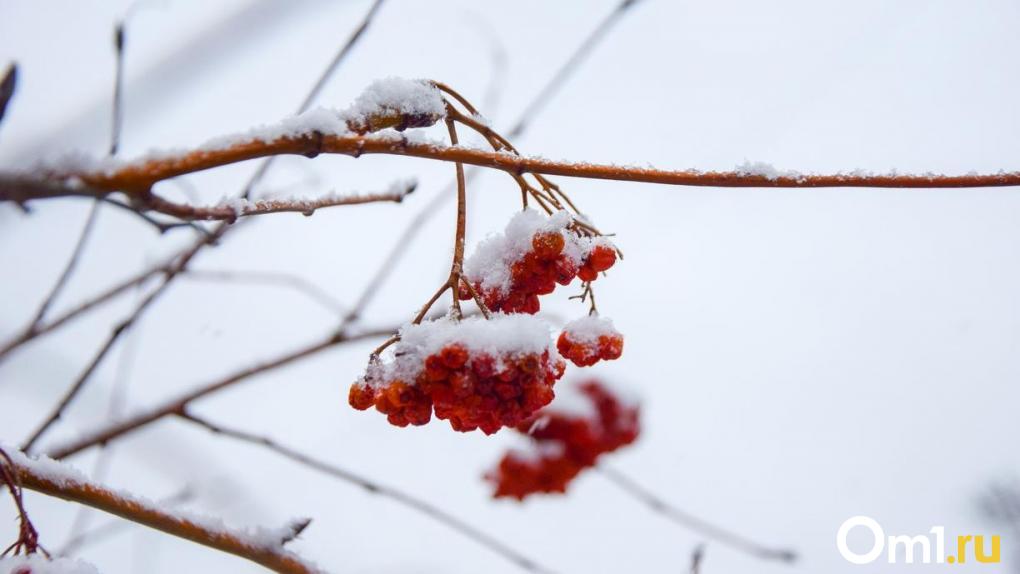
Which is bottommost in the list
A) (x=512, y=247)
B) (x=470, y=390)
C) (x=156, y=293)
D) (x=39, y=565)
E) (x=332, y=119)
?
(x=39, y=565)

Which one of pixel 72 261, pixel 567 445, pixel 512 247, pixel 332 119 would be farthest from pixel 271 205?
pixel 567 445

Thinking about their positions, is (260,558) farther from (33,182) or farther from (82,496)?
(33,182)

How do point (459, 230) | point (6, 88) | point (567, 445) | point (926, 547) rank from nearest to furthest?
point (6, 88)
point (459, 230)
point (567, 445)
point (926, 547)

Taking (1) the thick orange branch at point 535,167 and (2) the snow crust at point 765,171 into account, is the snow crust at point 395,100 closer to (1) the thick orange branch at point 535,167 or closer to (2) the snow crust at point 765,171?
(1) the thick orange branch at point 535,167

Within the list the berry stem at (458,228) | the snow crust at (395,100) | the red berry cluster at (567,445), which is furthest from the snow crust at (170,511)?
the red berry cluster at (567,445)

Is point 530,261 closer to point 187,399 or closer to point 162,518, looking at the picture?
point 162,518

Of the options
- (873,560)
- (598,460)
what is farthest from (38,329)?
(873,560)
